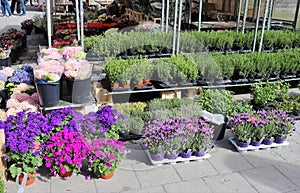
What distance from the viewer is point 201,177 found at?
9.70 feet

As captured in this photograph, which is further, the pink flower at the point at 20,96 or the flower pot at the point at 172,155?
the pink flower at the point at 20,96

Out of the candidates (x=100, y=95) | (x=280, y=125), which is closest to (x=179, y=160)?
(x=280, y=125)

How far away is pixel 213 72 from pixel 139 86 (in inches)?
44.3

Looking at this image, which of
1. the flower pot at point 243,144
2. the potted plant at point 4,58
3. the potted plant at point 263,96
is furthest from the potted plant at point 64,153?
the potted plant at point 4,58

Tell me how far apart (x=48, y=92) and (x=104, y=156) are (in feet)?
3.35

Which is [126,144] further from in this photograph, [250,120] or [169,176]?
[250,120]

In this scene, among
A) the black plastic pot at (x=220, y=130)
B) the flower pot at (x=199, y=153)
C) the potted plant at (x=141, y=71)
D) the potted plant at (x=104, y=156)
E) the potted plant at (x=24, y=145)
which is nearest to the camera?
the potted plant at (x=24, y=145)

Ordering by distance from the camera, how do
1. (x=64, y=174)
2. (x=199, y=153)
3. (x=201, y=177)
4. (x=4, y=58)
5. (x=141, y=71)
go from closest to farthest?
(x=64, y=174) < (x=201, y=177) < (x=199, y=153) < (x=141, y=71) < (x=4, y=58)

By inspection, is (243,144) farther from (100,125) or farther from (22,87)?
(22,87)

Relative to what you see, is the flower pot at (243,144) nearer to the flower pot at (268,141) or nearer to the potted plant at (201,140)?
the flower pot at (268,141)

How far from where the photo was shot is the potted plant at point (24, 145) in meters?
2.62

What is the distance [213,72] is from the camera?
4477 millimetres

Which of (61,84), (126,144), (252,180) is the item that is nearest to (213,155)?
(252,180)

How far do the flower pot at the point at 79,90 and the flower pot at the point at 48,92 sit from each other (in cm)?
16
